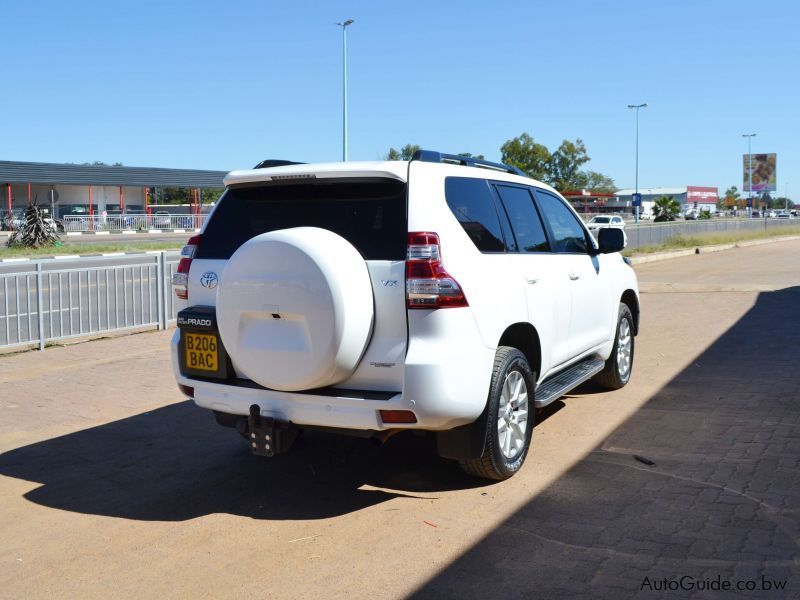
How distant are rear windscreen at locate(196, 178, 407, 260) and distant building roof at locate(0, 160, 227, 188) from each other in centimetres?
5128

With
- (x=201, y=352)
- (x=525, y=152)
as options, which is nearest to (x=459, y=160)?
(x=201, y=352)

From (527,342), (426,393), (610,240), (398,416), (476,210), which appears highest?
(476,210)

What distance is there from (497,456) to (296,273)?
66.7 inches

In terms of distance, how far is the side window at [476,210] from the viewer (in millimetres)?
5145

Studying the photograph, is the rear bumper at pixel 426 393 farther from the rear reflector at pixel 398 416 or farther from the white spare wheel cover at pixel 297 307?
the white spare wheel cover at pixel 297 307

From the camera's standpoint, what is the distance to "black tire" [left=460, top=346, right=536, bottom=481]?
5.04 metres

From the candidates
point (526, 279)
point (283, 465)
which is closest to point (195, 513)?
point (283, 465)

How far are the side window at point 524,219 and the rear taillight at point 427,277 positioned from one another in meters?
1.22

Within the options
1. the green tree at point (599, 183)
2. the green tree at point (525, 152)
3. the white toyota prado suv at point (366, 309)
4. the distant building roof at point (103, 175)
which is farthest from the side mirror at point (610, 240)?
the green tree at point (599, 183)

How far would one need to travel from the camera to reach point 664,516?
4777mm

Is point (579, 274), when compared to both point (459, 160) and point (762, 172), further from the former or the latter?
point (762, 172)

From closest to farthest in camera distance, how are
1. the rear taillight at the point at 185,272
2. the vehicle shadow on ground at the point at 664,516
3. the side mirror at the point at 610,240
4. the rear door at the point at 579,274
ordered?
the vehicle shadow on ground at the point at 664,516 → the rear taillight at the point at 185,272 → the rear door at the point at 579,274 → the side mirror at the point at 610,240

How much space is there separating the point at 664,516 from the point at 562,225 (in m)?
2.76

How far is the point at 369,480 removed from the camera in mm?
5574
